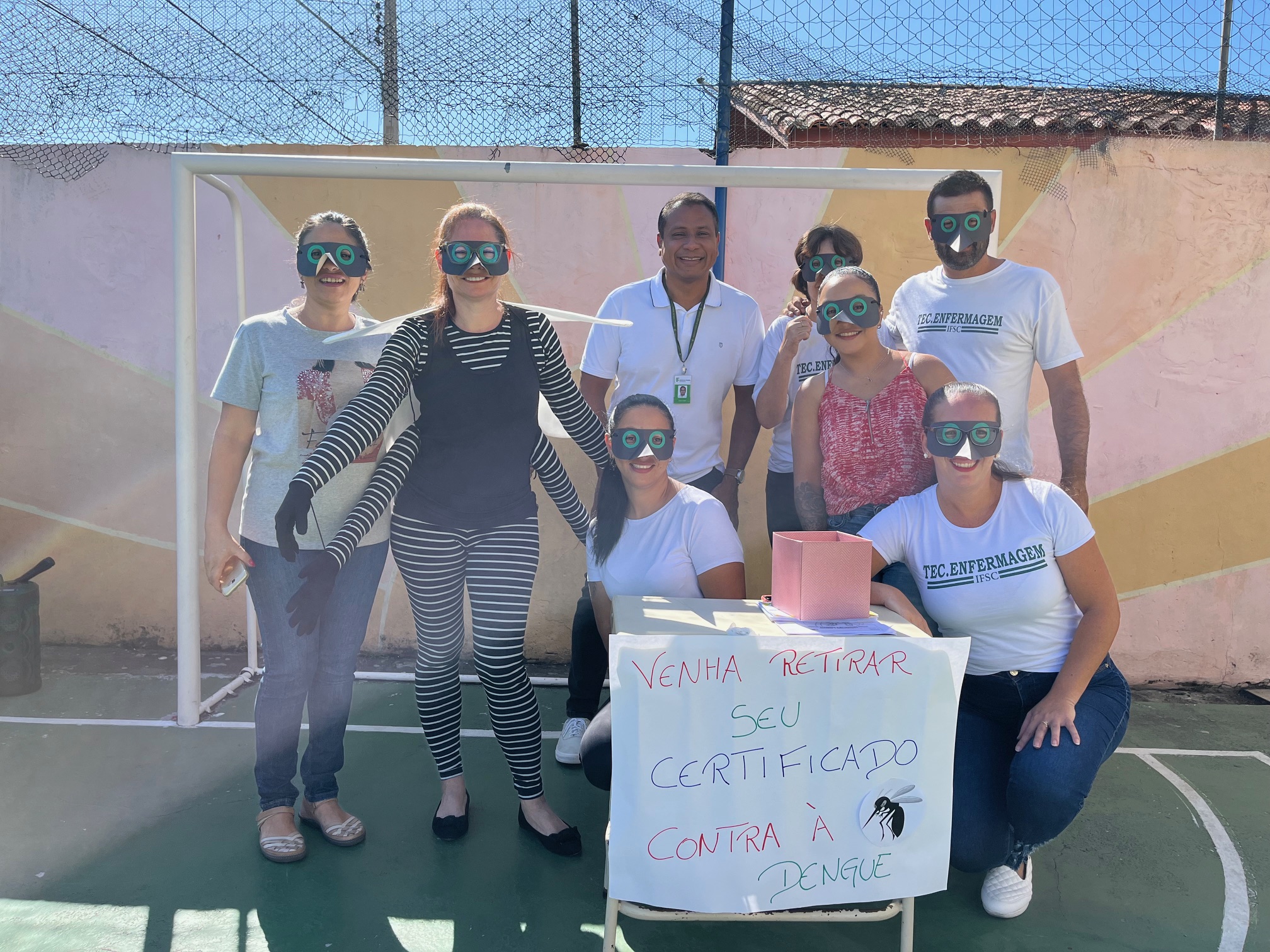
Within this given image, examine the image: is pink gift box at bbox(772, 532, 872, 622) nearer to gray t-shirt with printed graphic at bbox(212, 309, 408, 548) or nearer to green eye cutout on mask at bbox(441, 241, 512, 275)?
green eye cutout on mask at bbox(441, 241, 512, 275)

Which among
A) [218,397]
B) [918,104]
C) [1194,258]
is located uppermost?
[918,104]

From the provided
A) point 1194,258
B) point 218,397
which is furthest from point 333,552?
point 1194,258

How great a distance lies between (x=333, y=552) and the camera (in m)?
2.31

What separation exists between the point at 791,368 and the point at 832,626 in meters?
1.03

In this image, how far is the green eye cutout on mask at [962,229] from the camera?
2.61 m

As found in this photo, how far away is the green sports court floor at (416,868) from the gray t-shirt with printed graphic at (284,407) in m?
0.96

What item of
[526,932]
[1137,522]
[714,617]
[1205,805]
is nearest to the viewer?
[714,617]

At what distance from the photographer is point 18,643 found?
3965mm

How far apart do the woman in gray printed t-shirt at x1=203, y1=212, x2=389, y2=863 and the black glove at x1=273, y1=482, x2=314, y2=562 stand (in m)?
0.12

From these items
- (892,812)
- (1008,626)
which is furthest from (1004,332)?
Answer: (892,812)

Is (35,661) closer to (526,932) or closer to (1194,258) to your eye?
(526,932)

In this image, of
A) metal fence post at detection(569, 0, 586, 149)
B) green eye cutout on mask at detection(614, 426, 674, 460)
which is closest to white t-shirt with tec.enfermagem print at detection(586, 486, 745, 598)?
green eye cutout on mask at detection(614, 426, 674, 460)

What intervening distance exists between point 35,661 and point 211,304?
5.91 ft

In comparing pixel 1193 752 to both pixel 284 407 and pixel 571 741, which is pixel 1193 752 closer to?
pixel 571 741
